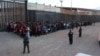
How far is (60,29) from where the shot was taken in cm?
3778

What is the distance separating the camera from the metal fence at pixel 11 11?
2783 cm

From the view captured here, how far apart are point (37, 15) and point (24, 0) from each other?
3.78 metres

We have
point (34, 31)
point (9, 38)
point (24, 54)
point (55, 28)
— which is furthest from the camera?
point (55, 28)

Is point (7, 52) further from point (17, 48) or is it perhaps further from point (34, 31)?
point (34, 31)

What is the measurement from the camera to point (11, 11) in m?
28.9

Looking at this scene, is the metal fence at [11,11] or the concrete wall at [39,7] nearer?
the metal fence at [11,11]

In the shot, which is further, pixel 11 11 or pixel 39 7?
pixel 39 7

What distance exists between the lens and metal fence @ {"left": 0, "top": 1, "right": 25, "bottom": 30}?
2783cm

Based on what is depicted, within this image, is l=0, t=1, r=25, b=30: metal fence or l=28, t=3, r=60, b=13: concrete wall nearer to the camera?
l=0, t=1, r=25, b=30: metal fence

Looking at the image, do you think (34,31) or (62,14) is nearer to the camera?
(34,31)

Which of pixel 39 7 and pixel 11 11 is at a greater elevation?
pixel 39 7

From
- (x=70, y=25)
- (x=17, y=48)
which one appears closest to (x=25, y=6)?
(x=17, y=48)

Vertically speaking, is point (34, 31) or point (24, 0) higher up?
point (24, 0)

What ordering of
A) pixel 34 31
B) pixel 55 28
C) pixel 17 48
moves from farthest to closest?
pixel 55 28 < pixel 34 31 < pixel 17 48
